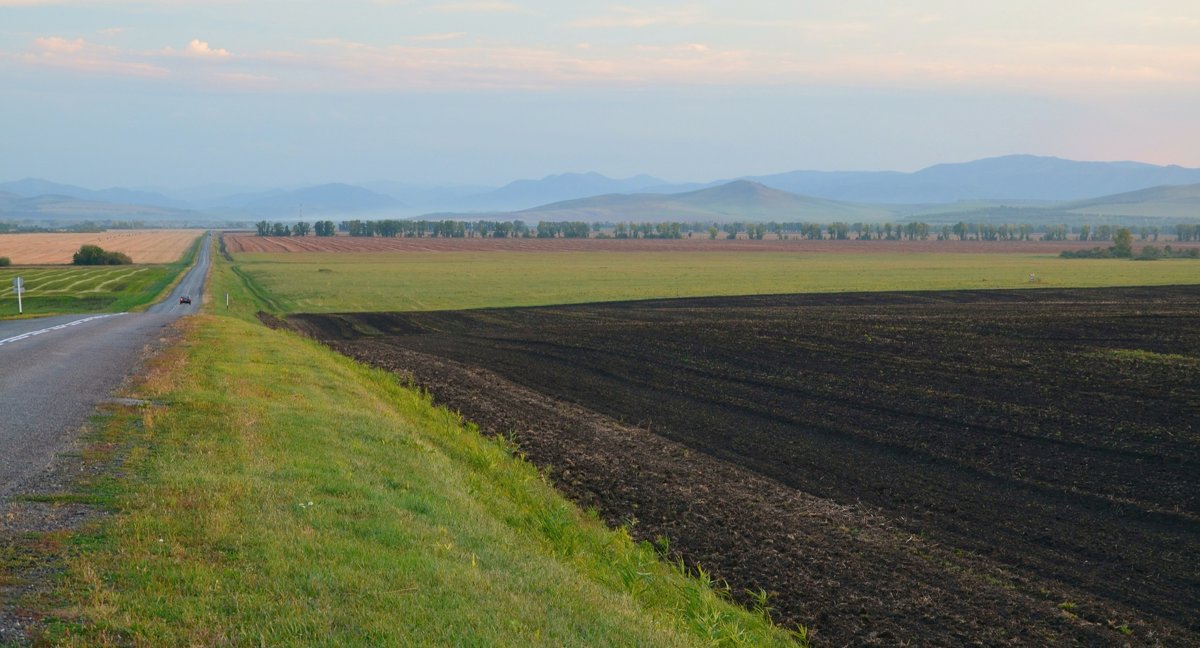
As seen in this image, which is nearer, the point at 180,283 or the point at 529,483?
the point at 529,483

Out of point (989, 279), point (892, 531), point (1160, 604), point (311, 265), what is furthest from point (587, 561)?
point (311, 265)

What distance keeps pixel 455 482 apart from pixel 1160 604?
26.8ft

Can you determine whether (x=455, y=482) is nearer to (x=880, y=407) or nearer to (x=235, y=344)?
(x=880, y=407)

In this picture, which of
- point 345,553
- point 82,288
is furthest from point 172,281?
point 345,553

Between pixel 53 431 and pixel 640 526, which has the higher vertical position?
pixel 53 431

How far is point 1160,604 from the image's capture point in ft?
35.8

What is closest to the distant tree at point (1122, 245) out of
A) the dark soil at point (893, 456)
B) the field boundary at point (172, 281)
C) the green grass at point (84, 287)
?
the dark soil at point (893, 456)

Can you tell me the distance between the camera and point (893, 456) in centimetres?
1764

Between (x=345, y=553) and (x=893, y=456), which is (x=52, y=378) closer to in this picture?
(x=345, y=553)

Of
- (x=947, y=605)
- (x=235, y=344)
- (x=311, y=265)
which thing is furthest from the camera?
(x=311, y=265)

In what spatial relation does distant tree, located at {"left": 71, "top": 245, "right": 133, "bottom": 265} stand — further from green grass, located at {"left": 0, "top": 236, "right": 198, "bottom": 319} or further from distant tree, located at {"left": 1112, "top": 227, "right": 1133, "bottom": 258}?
distant tree, located at {"left": 1112, "top": 227, "right": 1133, "bottom": 258}

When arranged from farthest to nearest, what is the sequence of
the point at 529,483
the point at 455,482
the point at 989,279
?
the point at 989,279, the point at 529,483, the point at 455,482

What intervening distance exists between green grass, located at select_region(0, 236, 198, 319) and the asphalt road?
2001 centimetres

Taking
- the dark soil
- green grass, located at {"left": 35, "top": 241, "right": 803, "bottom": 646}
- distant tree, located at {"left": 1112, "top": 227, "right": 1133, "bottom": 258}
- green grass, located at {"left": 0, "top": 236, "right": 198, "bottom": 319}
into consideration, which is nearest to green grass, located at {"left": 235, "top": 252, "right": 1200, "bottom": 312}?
green grass, located at {"left": 0, "top": 236, "right": 198, "bottom": 319}
